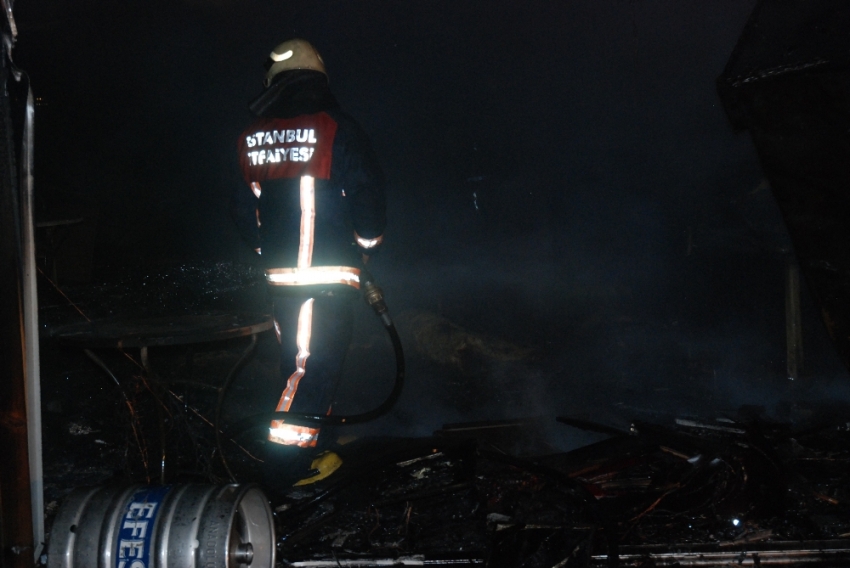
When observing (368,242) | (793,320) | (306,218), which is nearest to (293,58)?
(306,218)

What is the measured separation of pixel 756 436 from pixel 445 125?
4.05 meters

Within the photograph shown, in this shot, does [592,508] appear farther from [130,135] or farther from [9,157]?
[130,135]

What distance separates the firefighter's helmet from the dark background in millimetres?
2523

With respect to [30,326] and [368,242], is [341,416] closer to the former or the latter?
[368,242]

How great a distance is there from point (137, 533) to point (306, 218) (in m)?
1.72

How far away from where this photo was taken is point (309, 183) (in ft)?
10.3

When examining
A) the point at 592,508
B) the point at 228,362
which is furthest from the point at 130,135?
the point at 592,508

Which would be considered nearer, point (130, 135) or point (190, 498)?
point (190, 498)

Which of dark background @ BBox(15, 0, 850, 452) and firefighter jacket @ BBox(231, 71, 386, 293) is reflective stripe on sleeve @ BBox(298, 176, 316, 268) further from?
dark background @ BBox(15, 0, 850, 452)

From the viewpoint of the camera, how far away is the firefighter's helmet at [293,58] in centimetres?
318

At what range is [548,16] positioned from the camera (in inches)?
240

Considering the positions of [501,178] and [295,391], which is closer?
[295,391]

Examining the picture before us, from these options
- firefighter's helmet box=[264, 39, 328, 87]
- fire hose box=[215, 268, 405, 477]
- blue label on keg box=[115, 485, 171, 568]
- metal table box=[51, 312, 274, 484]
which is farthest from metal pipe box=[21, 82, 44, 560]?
firefighter's helmet box=[264, 39, 328, 87]

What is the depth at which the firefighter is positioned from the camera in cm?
311
